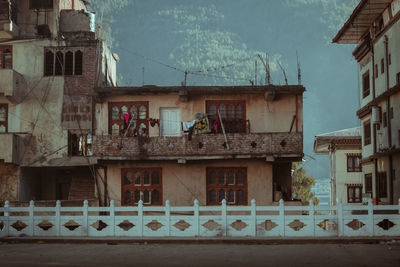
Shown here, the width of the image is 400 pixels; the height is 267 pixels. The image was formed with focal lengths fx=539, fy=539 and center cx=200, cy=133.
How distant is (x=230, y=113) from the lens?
2586cm

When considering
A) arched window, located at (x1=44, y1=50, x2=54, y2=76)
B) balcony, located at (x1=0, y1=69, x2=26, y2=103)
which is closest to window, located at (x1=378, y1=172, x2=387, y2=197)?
arched window, located at (x1=44, y1=50, x2=54, y2=76)

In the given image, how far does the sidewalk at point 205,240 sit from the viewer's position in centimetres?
1770

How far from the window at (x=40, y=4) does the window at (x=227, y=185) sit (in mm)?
12806

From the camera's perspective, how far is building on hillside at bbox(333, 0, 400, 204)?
27031 mm

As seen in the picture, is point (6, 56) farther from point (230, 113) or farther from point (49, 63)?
point (230, 113)

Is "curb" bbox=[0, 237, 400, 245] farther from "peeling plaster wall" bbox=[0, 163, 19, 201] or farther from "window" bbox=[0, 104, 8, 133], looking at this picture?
"window" bbox=[0, 104, 8, 133]

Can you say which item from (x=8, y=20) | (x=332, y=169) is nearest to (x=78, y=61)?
(x=8, y=20)

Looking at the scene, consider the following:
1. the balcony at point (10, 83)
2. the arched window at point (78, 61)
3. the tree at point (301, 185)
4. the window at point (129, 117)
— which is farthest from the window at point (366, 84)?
the tree at point (301, 185)

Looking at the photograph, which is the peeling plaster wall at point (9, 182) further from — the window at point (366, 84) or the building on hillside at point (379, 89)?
the window at point (366, 84)

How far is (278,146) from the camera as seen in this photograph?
80.5 ft

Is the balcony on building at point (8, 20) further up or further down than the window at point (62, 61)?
further up

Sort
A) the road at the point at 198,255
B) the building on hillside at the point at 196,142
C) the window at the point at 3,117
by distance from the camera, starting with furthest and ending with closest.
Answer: the window at the point at 3,117 < the building on hillside at the point at 196,142 < the road at the point at 198,255

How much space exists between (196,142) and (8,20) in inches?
469

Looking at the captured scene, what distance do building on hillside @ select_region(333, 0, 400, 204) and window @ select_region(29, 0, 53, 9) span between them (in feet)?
54.8
